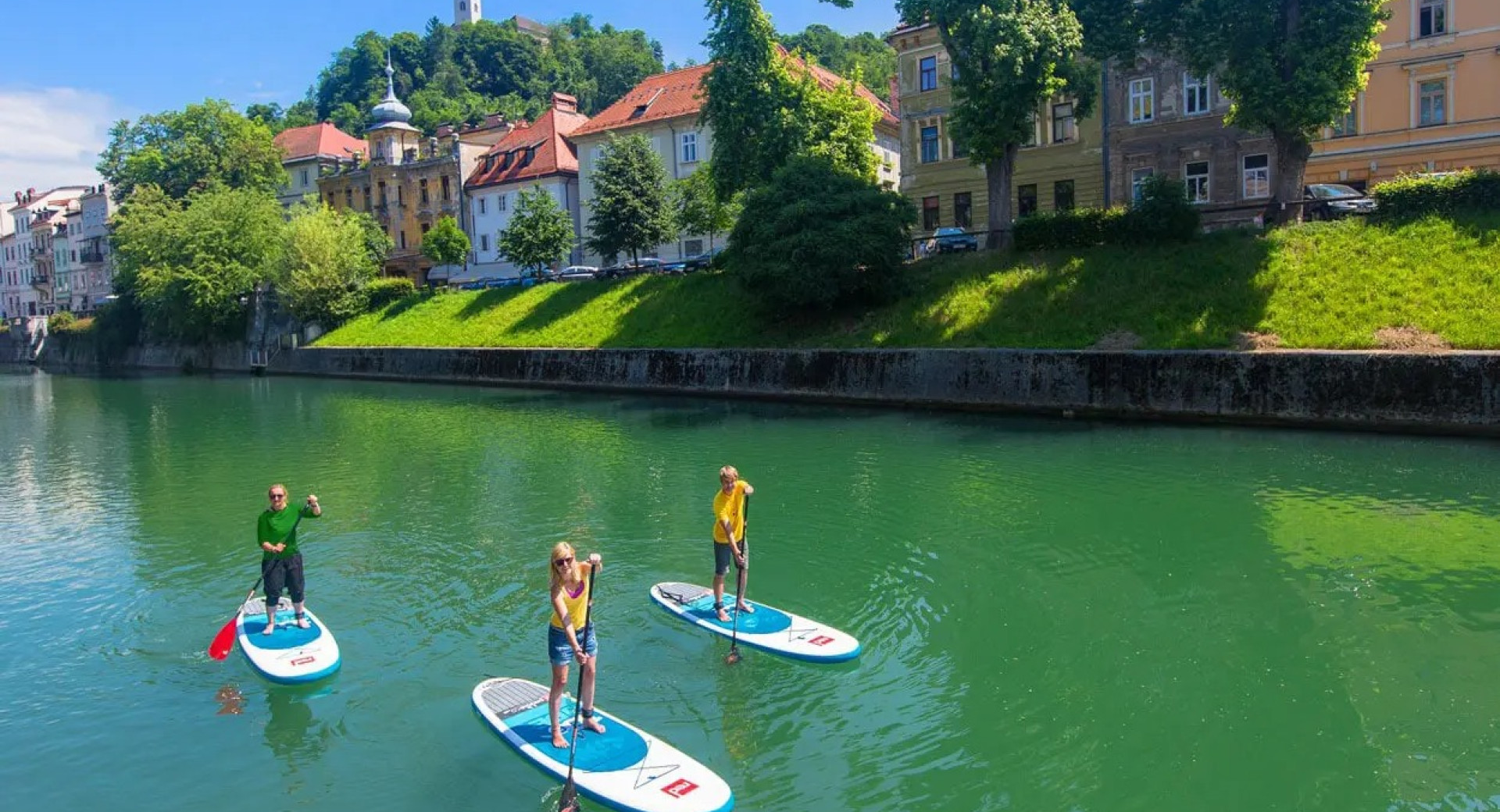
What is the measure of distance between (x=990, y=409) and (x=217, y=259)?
61.9 meters

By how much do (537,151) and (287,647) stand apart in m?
69.9

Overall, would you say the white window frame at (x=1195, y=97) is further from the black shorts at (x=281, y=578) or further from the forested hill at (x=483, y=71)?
the forested hill at (x=483, y=71)

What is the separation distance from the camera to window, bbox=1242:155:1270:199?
1797 inches

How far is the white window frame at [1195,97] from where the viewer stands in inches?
1826

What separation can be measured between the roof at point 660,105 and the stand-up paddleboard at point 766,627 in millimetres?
57557

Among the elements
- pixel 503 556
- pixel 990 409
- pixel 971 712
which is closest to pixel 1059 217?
pixel 990 409

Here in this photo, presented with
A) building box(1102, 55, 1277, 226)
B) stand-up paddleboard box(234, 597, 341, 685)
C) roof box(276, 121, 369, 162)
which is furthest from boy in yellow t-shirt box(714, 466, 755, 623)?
roof box(276, 121, 369, 162)

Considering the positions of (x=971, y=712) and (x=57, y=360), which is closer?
(x=971, y=712)

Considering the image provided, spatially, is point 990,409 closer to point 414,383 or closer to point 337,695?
point 337,695

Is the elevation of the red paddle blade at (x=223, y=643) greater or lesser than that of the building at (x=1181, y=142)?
lesser

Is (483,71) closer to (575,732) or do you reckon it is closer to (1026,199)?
(1026,199)

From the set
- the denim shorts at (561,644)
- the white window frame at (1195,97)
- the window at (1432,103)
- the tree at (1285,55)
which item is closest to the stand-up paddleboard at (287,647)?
the denim shorts at (561,644)

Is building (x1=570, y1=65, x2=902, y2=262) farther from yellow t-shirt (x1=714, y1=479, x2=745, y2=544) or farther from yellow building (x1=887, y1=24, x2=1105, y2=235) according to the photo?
yellow t-shirt (x1=714, y1=479, x2=745, y2=544)

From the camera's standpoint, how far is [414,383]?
→ 189ft
